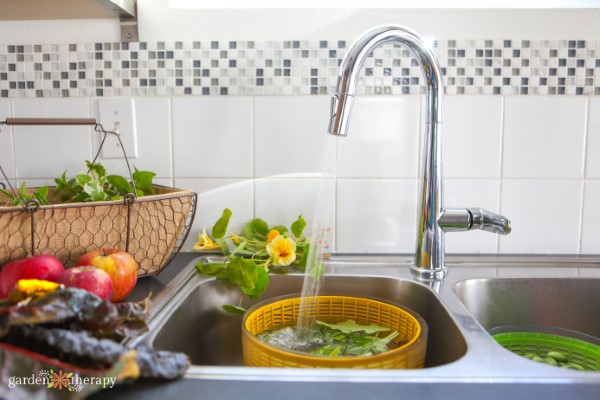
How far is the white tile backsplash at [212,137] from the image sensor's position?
96cm

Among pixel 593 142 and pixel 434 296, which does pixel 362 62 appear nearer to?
pixel 434 296

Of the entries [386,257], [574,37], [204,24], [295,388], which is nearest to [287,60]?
[204,24]

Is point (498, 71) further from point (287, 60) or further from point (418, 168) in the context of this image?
point (287, 60)

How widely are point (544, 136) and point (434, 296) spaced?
45 centimetres

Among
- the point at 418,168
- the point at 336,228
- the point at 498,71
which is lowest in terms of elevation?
the point at 336,228

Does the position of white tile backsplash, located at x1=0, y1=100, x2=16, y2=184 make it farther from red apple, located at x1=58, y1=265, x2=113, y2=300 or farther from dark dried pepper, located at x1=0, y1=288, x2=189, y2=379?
dark dried pepper, located at x1=0, y1=288, x2=189, y2=379

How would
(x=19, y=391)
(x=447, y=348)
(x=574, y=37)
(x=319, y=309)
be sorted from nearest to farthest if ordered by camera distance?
(x=19, y=391) < (x=447, y=348) < (x=319, y=309) < (x=574, y=37)

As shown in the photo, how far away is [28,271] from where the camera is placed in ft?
1.95

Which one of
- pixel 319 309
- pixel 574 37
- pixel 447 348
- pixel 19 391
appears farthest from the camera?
pixel 574 37

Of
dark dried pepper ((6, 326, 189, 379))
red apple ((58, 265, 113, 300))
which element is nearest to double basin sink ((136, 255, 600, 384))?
red apple ((58, 265, 113, 300))

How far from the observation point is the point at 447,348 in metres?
0.66

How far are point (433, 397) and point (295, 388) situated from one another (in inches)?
5.3

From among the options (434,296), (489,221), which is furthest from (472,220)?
(434,296)

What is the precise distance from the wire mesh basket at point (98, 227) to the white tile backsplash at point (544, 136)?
652 mm
